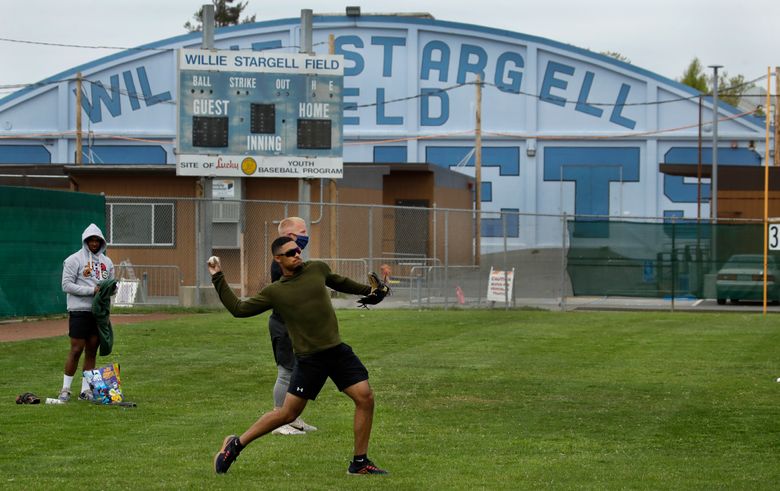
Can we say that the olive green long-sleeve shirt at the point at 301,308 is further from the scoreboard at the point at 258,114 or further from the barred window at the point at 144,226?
the barred window at the point at 144,226

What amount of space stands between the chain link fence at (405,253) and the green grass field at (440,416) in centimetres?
882

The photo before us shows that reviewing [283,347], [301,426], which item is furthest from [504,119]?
[283,347]

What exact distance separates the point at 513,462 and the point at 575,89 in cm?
5258

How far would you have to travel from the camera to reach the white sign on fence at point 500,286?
29.4 meters

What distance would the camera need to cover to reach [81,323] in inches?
499

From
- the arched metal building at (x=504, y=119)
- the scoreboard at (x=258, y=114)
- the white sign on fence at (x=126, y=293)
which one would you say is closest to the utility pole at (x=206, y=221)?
the scoreboard at (x=258, y=114)

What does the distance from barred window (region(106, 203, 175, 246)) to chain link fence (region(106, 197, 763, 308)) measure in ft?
0.09

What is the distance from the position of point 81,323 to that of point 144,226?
21.5m

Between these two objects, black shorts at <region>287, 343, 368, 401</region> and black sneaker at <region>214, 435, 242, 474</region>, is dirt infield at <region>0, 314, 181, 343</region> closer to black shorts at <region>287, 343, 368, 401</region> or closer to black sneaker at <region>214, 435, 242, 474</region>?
black sneaker at <region>214, 435, 242, 474</region>

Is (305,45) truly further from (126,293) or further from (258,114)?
(126,293)

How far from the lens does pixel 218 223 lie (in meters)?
33.9

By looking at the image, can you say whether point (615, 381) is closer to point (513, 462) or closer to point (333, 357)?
point (513, 462)

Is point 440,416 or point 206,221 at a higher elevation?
point 206,221

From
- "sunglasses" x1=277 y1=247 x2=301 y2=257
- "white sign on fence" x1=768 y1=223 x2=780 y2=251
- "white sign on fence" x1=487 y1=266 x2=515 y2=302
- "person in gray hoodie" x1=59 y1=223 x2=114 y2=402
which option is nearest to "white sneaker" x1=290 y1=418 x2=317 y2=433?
"sunglasses" x1=277 y1=247 x2=301 y2=257
